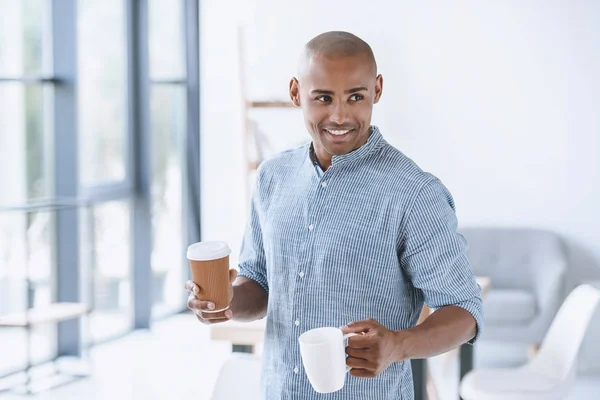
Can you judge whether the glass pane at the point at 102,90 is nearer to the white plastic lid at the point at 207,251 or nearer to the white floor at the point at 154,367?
the white floor at the point at 154,367

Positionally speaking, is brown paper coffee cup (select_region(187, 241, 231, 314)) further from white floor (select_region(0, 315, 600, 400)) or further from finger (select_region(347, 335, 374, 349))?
white floor (select_region(0, 315, 600, 400))

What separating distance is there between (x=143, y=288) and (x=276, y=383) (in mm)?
4282

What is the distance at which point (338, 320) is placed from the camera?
1.40m

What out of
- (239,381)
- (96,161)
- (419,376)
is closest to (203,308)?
(239,381)

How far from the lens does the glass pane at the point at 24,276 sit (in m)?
4.52

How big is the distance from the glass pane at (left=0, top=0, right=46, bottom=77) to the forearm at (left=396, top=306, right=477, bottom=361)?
3760mm

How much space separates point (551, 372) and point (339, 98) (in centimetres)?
191

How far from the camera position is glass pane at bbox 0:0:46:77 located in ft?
14.8

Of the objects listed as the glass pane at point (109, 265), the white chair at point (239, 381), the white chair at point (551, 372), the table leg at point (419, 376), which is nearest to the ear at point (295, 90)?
the white chair at point (239, 381)

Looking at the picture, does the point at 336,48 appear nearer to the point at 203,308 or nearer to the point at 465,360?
the point at 203,308

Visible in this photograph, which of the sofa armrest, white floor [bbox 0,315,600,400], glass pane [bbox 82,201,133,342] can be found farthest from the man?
glass pane [bbox 82,201,133,342]

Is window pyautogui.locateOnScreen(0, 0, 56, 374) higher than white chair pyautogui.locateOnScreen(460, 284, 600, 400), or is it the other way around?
window pyautogui.locateOnScreen(0, 0, 56, 374)

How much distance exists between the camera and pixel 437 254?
1.34 metres

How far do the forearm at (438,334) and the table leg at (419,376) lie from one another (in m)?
1.30
